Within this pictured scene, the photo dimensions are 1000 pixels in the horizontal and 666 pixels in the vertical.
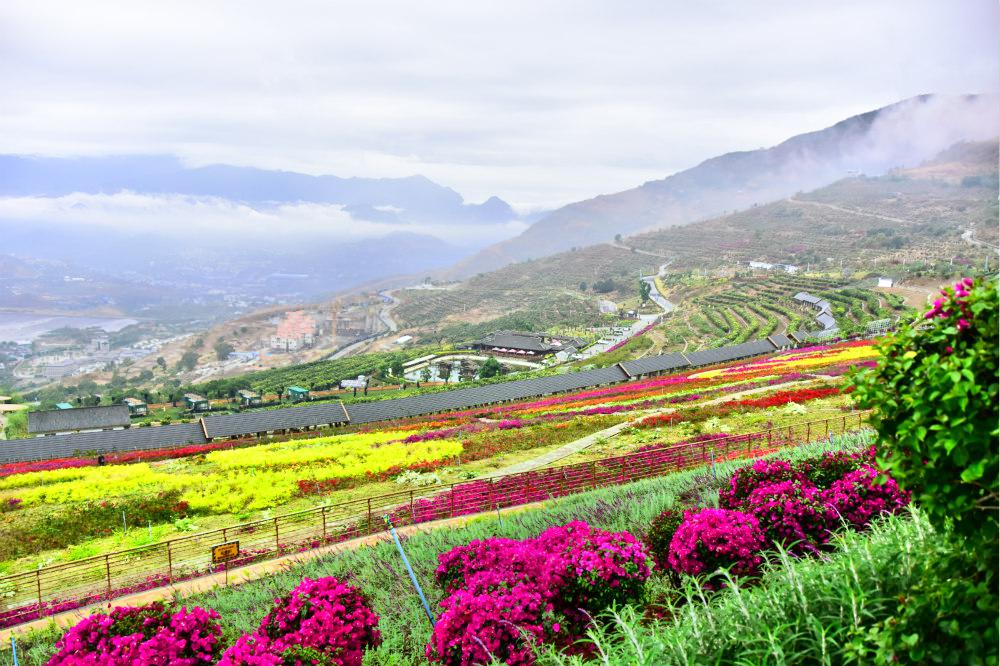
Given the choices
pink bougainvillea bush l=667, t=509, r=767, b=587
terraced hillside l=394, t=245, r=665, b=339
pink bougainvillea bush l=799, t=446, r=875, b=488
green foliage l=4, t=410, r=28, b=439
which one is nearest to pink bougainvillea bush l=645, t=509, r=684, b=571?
pink bougainvillea bush l=667, t=509, r=767, b=587

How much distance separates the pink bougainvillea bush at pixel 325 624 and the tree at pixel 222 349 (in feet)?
530

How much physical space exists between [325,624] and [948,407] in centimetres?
583

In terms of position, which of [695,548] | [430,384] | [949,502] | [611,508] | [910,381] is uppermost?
[910,381]

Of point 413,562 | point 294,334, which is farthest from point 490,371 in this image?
point 294,334

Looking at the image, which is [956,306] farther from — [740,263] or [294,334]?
[294,334]

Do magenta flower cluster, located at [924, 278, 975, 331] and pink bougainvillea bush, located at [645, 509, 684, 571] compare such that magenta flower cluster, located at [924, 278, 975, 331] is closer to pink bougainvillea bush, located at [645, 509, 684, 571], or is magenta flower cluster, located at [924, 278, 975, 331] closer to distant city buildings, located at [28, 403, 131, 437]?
pink bougainvillea bush, located at [645, 509, 684, 571]

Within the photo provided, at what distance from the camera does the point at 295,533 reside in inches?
624

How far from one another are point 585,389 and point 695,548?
41583 mm

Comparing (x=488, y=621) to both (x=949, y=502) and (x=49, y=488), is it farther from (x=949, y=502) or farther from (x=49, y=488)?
(x=49, y=488)

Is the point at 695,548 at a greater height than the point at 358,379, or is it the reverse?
the point at 695,548

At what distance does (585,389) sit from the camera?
1916 inches

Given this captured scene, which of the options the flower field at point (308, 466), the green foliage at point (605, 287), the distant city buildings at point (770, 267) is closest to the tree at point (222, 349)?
the green foliage at point (605, 287)

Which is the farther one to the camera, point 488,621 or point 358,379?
point 358,379

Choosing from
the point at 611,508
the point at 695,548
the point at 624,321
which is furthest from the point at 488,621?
the point at 624,321
